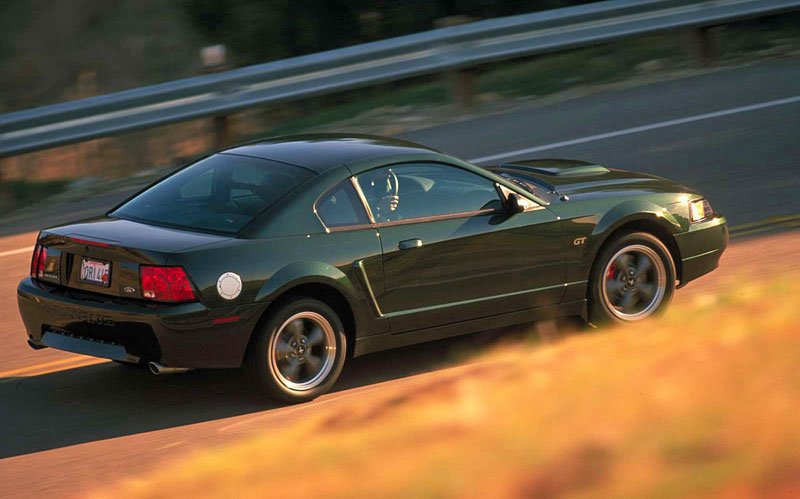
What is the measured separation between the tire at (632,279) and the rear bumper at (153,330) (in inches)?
91.0

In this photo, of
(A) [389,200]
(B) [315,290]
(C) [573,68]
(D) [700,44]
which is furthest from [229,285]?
(C) [573,68]

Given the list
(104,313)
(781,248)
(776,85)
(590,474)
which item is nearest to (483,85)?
(776,85)

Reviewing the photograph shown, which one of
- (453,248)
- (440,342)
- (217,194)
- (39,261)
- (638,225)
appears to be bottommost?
(440,342)

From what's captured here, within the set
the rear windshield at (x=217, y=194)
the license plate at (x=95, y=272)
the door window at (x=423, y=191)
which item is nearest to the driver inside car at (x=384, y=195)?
the door window at (x=423, y=191)

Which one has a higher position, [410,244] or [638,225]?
[410,244]

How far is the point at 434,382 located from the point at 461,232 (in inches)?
37.9

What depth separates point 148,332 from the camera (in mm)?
6461

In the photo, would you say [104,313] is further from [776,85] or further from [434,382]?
[776,85]

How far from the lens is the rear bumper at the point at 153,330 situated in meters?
6.44

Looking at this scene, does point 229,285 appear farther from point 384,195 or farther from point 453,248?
point 453,248

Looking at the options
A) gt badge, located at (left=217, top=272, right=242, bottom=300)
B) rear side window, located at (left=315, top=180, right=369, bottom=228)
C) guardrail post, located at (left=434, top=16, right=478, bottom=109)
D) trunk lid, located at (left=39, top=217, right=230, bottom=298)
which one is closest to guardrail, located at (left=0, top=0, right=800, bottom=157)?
guardrail post, located at (left=434, top=16, right=478, bottom=109)

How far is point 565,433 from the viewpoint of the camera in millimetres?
5562

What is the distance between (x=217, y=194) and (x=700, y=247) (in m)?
3.11

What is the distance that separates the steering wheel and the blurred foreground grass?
94 centimetres
